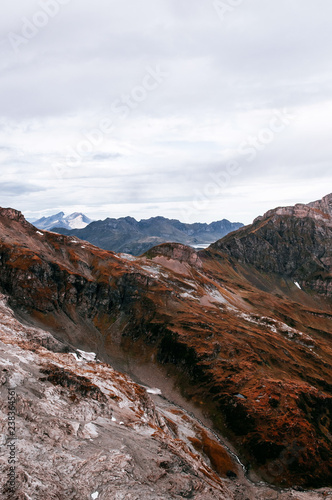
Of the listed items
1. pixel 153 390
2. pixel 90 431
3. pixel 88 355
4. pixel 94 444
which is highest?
pixel 94 444

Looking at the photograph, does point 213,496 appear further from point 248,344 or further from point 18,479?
point 248,344

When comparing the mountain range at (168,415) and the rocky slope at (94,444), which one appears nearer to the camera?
the rocky slope at (94,444)

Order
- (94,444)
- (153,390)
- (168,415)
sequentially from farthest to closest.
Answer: (153,390), (168,415), (94,444)

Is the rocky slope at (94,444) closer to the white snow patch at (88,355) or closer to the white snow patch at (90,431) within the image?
the white snow patch at (90,431)

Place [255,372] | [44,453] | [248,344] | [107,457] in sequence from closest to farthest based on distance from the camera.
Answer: [44,453] → [107,457] → [255,372] → [248,344]

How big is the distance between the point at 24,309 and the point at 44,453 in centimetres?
15660

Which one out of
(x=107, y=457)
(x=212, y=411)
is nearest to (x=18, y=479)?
(x=107, y=457)

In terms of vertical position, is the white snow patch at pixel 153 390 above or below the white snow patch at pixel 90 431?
below

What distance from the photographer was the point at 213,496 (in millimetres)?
70188

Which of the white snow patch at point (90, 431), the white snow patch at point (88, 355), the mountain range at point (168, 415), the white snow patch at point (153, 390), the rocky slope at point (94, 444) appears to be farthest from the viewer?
the white snow patch at point (88, 355)

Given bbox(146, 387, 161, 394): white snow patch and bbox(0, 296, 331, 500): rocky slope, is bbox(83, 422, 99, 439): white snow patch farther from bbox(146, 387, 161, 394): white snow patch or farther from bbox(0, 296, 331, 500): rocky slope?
bbox(146, 387, 161, 394): white snow patch

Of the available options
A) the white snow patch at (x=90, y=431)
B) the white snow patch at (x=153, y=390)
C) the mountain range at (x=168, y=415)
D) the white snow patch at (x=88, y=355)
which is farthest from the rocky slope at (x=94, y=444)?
the white snow patch at (x=88, y=355)

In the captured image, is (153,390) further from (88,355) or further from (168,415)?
(88,355)

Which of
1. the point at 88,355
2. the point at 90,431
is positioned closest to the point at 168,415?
the point at 88,355
